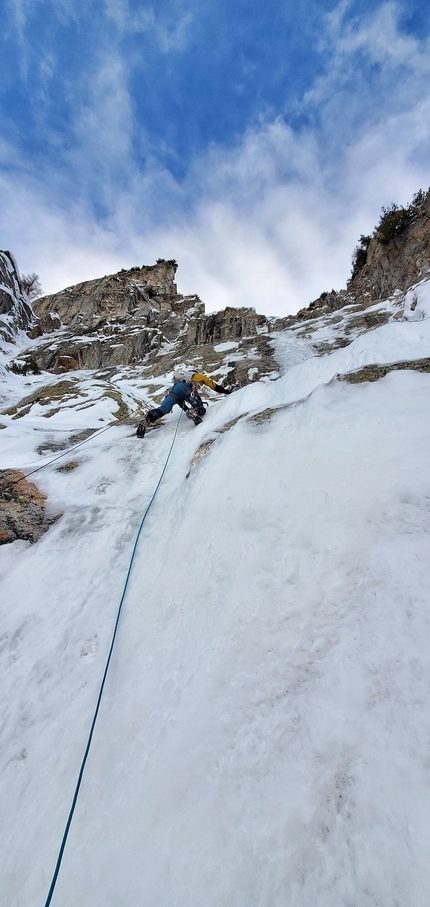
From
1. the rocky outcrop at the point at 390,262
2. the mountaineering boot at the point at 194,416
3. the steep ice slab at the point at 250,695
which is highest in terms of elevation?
the rocky outcrop at the point at 390,262

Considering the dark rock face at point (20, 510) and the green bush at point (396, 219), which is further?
the green bush at point (396, 219)

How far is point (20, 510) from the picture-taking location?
3.71 metres

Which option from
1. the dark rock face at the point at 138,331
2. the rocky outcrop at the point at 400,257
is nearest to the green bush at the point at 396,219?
the rocky outcrop at the point at 400,257

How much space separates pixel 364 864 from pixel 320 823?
14cm

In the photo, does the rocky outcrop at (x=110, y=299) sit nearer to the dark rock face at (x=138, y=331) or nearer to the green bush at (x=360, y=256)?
the dark rock face at (x=138, y=331)

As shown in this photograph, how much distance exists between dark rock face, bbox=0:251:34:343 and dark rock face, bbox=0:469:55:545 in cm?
2322

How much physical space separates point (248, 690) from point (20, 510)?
3.20 meters

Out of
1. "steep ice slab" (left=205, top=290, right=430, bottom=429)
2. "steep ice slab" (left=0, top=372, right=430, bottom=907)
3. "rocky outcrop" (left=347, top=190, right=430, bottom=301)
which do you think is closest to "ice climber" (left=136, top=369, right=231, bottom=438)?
"steep ice slab" (left=205, top=290, right=430, bottom=429)

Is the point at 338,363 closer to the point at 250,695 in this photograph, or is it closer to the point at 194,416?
the point at 194,416

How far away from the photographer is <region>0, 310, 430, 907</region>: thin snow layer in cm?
108

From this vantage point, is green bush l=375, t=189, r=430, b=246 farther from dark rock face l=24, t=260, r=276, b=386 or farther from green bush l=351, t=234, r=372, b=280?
dark rock face l=24, t=260, r=276, b=386

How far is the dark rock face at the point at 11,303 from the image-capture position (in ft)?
78.2

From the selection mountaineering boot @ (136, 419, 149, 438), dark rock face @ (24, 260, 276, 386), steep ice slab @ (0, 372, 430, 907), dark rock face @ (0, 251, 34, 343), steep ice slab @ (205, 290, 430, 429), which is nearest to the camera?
steep ice slab @ (0, 372, 430, 907)

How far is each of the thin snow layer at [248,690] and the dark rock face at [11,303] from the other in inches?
1014
